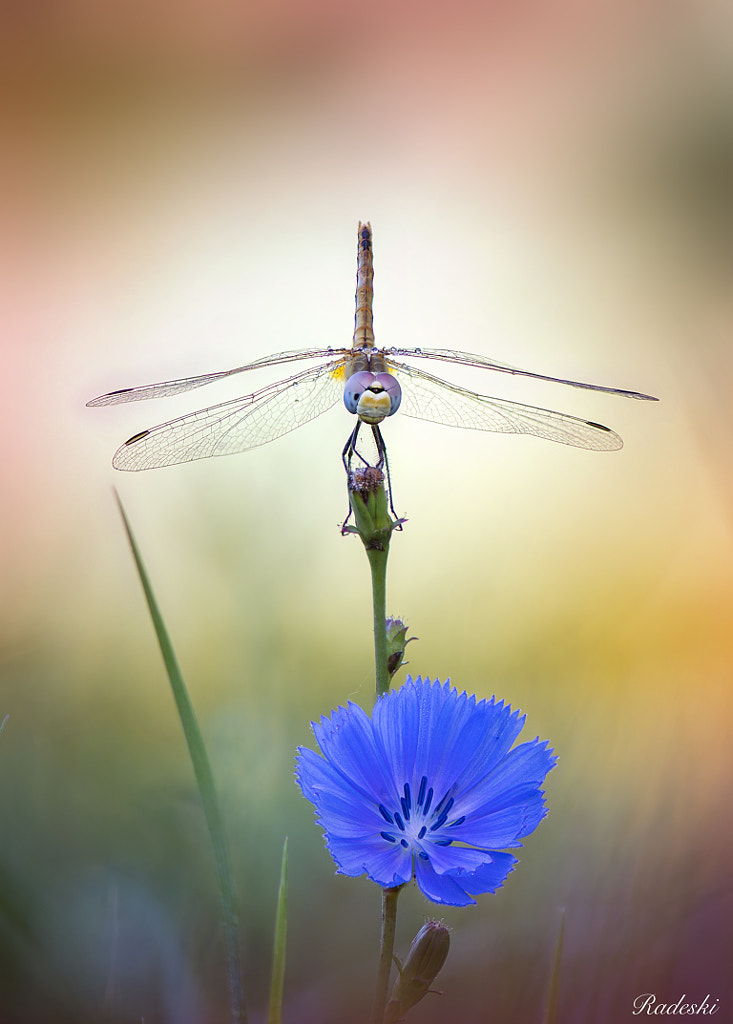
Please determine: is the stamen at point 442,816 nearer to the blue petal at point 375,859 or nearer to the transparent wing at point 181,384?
the blue petal at point 375,859

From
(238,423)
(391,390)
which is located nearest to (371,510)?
(391,390)

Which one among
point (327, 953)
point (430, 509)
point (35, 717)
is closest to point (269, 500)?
Result: point (430, 509)

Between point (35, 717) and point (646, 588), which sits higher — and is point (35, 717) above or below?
below

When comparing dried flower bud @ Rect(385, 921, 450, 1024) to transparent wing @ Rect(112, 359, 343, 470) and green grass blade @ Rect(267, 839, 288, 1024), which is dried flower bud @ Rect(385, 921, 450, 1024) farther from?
transparent wing @ Rect(112, 359, 343, 470)

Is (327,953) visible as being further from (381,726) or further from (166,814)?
(381,726)

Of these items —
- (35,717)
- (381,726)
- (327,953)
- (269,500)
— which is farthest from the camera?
(269,500)
